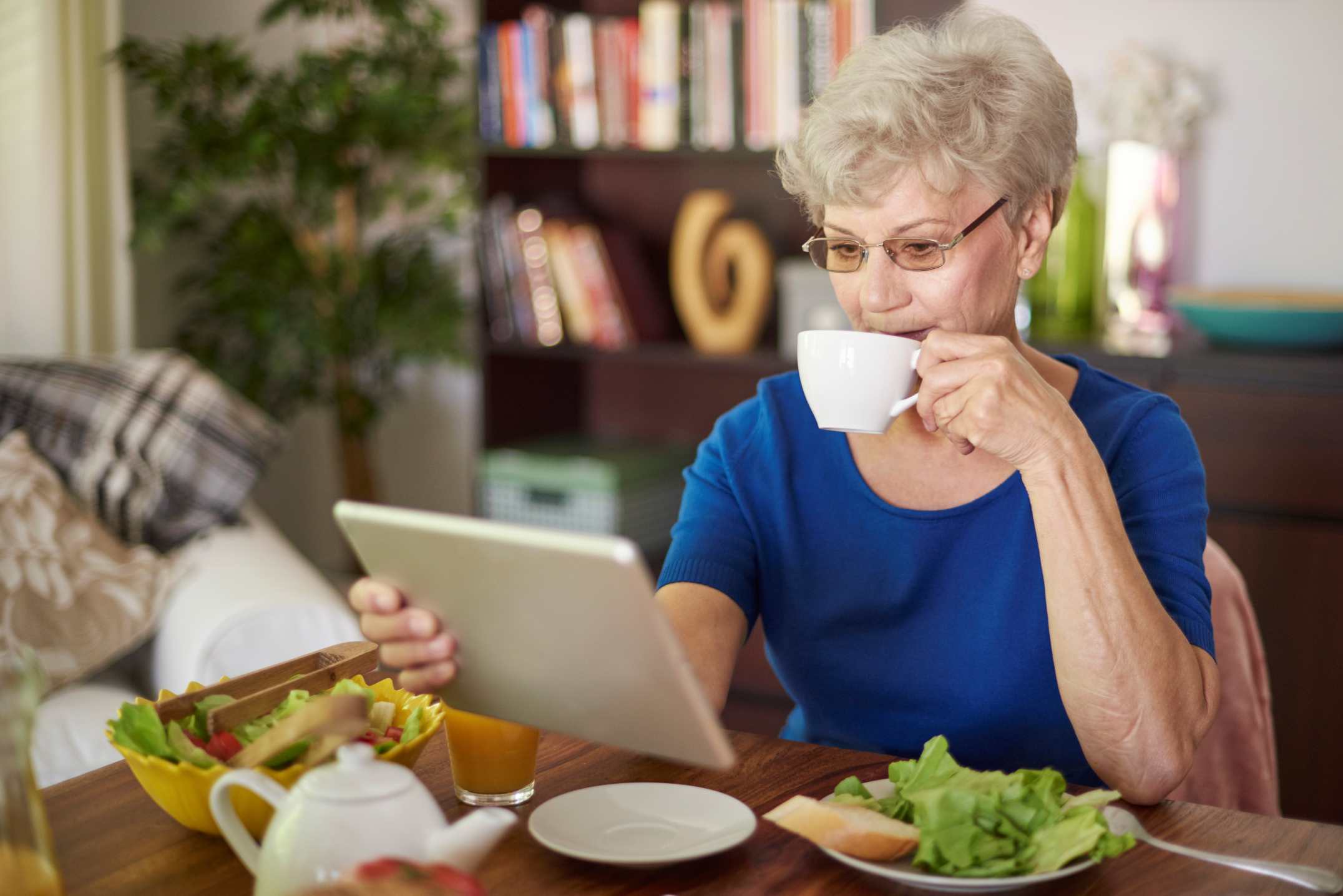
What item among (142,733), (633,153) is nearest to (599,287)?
(633,153)

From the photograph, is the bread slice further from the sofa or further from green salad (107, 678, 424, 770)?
the sofa

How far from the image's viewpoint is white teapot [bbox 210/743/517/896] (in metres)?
0.65

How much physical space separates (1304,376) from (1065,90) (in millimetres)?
1197

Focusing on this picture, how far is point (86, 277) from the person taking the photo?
276 centimetres

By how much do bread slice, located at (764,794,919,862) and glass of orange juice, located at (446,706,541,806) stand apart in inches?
7.6

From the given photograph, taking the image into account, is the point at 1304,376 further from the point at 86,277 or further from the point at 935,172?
the point at 86,277

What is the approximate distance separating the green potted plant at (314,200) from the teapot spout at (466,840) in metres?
2.37

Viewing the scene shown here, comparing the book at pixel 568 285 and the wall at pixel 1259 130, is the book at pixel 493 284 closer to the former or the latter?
the book at pixel 568 285

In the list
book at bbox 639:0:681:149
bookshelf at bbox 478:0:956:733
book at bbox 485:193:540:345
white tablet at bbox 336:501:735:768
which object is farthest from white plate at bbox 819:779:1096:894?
book at bbox 485:193:540:345

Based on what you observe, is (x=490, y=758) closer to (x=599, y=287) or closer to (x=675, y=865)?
(x=675, y=865)

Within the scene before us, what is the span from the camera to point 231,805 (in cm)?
73

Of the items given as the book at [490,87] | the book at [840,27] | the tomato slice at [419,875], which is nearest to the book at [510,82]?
the book at [490,87]

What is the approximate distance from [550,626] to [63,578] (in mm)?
1435

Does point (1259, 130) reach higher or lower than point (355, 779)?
higher
